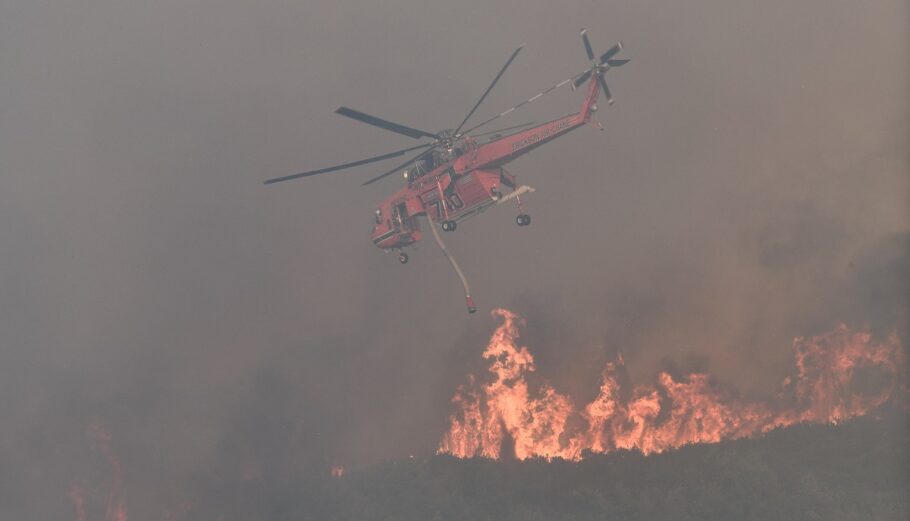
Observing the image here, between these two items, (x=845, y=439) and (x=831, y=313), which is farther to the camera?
(x=831, y=313)

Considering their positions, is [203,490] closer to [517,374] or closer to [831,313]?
[517,374]

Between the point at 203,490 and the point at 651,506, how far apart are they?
5604cm

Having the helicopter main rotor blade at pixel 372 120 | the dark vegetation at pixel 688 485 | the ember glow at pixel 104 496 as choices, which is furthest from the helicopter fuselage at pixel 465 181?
the ember glow at pixel 104 496

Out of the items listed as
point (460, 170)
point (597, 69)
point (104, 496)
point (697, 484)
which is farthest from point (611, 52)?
point (104, 496)

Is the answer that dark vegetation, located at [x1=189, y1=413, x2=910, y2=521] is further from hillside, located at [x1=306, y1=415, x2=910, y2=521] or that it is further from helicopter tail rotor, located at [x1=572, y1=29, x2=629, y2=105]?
helicopter tail rotor, located at [x1=572, y1=29, x2=629, y2=105]

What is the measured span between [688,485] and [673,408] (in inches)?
472

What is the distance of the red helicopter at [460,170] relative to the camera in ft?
136

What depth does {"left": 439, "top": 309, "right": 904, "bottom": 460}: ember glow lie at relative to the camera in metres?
68.2

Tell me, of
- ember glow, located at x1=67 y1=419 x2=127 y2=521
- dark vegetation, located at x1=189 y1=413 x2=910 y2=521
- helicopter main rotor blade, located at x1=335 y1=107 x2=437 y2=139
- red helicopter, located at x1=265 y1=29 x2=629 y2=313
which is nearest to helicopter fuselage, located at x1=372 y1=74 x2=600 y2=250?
red helicopter, located at x1=265 y1=29 x2=629 y2=313

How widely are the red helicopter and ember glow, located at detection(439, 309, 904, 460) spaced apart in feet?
90.6

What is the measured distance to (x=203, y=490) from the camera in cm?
8900

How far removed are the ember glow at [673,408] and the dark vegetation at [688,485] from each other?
300 cm

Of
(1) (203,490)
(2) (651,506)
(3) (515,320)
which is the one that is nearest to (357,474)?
(1) (203,490)

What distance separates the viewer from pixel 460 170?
1853 inches
